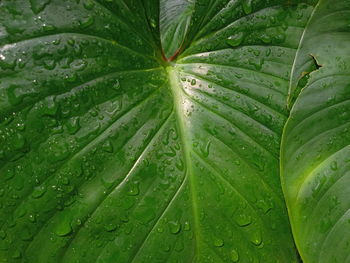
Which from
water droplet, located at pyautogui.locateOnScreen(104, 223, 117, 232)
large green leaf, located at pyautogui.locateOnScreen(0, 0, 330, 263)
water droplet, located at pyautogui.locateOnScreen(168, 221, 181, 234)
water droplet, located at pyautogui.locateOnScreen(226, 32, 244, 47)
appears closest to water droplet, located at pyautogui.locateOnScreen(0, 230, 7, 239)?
large green leaf, located at pyautogui.locateOnScreen(0, 0, 330, 263)

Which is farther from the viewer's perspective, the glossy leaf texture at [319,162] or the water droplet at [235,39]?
the water droplet at [235,39]

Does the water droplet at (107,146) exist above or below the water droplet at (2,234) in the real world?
above

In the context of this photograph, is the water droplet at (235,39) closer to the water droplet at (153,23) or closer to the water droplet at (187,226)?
the water droplet at (153,23)

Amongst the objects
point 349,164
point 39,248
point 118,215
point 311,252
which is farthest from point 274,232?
point 39,248

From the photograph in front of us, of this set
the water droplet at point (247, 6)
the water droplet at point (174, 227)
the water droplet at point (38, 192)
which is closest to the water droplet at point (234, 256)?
the water droplet at point (174, 227)

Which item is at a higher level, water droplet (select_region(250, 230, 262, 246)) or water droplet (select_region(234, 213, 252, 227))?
water droplet (select_region(234, 213, 252, 227))

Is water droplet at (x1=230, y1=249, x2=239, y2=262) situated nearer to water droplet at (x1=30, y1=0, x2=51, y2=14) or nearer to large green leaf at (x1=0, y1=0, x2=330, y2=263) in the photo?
large green leaf at (x1=0, y1=0, x2=330, y2=263)
